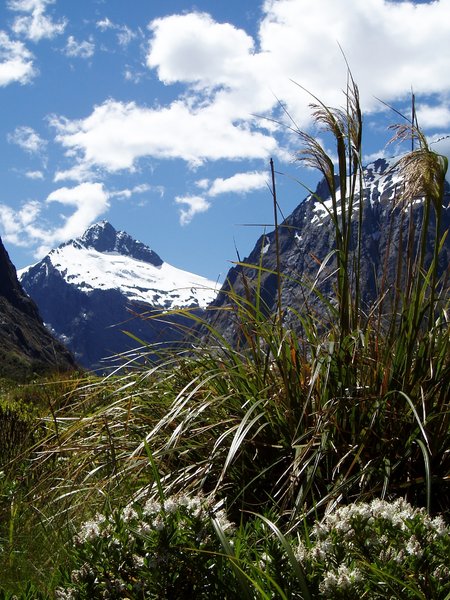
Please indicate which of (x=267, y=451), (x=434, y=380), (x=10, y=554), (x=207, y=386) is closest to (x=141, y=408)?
(x=207, y=386)

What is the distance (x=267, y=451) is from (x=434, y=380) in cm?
88

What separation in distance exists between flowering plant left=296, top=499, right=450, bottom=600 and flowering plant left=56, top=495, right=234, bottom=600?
0.29 metres

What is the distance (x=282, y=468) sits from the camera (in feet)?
11.2

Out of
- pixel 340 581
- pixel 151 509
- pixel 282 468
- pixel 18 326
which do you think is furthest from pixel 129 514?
pixel 18 326

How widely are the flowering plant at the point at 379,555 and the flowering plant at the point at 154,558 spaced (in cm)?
29

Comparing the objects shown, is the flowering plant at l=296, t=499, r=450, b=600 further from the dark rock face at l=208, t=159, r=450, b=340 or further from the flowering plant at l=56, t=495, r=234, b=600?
the dark rock face at l=208, t=159, r=450, b=340

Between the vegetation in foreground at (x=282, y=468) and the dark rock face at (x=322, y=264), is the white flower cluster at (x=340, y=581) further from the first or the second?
the dark rock face at (x=322, y=264)

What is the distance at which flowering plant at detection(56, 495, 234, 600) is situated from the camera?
2.04 m

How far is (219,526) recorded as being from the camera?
6.76 feet

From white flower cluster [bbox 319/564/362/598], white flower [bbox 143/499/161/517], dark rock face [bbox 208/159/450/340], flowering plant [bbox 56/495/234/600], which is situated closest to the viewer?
white flower cluster [bbox 319/564/362/598]

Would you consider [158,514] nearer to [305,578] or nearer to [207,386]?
[305,578]

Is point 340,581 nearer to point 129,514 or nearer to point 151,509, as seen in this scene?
point 151,509

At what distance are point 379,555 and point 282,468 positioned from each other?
135 cm

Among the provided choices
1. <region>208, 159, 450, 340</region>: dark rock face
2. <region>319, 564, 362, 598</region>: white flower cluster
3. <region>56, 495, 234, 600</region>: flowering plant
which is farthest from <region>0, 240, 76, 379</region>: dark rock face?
<region>319, 564, 362, 598</region>: white flower cluster
